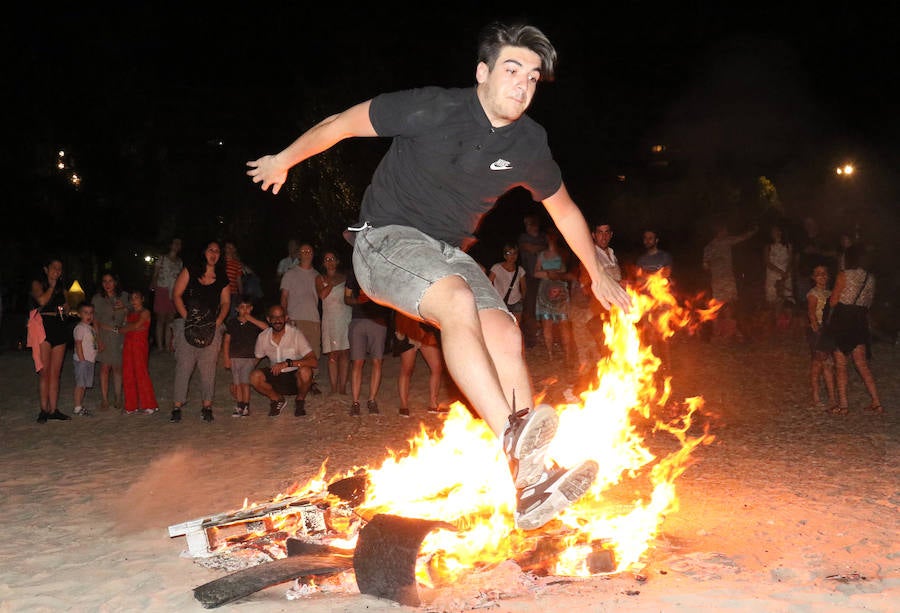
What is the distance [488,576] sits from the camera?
418 centimetres

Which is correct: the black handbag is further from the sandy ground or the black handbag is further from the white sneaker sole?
the white sneaker sole

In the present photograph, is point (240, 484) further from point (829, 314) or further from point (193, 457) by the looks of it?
point (829, 314)

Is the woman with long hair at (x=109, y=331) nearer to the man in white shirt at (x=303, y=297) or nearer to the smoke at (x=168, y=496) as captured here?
the man in white shirt at (x=303, y=297)

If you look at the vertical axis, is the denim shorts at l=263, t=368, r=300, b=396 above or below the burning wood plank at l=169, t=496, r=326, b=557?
above

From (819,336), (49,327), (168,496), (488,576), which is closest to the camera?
(488,576)

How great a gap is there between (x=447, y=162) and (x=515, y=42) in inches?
24.8

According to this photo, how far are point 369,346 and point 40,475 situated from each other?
3.92m

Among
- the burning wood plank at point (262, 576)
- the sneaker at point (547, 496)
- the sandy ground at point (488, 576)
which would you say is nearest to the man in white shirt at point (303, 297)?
the sandy ground at point (488, 576)

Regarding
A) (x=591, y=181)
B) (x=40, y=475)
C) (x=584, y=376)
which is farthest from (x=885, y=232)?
(x=40, y=475)

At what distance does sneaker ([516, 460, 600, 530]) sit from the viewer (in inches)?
Answer: 142

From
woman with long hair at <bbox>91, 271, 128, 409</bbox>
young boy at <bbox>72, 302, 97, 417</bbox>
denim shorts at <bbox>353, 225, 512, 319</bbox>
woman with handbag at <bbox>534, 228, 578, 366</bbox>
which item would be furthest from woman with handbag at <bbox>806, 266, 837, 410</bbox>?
young boy at <bbox>72, 302, 97, 417</bbox>

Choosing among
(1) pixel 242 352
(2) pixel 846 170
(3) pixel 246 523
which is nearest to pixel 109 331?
(1) pixel 242 352

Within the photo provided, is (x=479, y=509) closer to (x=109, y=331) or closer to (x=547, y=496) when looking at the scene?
(x=547, y=496)

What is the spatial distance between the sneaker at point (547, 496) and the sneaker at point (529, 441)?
0.16 ft
